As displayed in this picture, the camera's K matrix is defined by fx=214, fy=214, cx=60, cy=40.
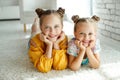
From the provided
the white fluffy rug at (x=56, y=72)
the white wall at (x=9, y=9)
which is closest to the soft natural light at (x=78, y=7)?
the white wall at (x=9, y=9)

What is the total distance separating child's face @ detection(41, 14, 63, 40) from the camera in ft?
4.04

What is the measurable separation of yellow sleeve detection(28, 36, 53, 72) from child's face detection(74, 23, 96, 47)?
0.23 m

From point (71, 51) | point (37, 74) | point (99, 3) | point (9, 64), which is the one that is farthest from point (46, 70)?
point (99, 3)

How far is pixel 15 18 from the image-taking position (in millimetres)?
4914

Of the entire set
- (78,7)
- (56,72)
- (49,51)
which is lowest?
(56,72)

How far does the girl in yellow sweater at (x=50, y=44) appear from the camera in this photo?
124 cm

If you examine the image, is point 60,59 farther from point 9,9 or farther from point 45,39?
point 9,9

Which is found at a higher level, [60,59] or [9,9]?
[9,9]

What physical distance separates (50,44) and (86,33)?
0.22 m

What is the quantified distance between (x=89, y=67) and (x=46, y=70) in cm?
27

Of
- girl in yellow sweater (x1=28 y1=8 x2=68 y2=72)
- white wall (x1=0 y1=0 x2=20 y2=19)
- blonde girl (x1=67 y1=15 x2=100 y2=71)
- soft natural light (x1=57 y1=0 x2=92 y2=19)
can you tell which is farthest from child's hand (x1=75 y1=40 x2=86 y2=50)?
white wall (x1=0 y1=0 x2=20 y2=19)

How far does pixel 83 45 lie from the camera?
121 centimetres

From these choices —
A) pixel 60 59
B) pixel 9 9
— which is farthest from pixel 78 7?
pixel 60 59

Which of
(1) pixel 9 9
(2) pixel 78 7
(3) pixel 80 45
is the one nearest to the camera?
(3) pixel 80 45
